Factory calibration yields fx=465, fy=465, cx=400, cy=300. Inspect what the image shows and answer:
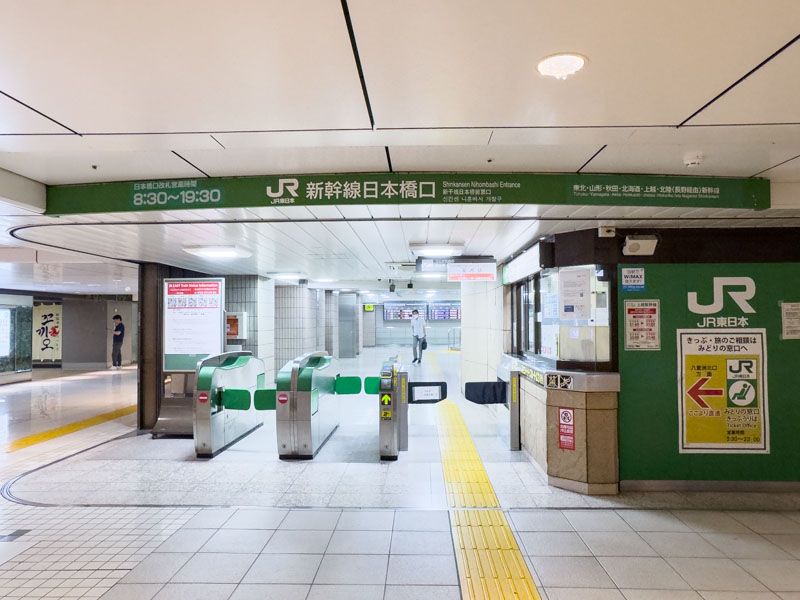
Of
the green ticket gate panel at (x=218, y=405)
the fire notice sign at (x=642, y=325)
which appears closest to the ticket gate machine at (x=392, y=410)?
the green ticket gate panel at (x=218, y=405)

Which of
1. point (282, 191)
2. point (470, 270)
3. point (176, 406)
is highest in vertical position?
point (282, 191)

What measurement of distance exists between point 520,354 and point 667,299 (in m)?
2.75

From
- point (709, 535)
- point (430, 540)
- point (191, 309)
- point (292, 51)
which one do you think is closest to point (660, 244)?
point (709, 535)

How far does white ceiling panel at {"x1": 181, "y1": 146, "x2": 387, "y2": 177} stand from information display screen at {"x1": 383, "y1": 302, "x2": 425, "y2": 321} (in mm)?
21511

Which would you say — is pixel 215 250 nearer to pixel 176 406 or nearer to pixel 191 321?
pixel 191 321

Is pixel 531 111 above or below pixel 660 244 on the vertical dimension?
above

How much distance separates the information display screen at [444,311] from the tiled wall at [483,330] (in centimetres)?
1474

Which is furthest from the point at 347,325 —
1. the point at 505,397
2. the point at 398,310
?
the point at 505,397

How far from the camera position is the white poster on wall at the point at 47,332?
16859 millimetres

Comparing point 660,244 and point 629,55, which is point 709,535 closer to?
point 660,244

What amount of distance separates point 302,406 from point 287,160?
3488mm

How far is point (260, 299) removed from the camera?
9.79m

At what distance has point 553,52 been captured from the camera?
1783 mm

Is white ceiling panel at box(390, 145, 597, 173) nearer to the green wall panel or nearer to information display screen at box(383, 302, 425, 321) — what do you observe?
the green wall panel
